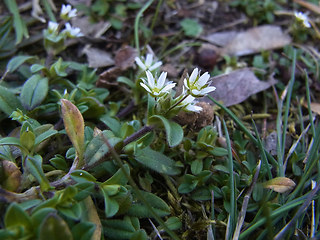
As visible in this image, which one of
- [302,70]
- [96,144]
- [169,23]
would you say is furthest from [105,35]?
[302,70]

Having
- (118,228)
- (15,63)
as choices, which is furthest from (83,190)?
(15,63)

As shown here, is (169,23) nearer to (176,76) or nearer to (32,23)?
(176,76)

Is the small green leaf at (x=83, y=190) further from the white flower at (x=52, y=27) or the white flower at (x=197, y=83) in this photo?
the white flower at (x=52, y=27)

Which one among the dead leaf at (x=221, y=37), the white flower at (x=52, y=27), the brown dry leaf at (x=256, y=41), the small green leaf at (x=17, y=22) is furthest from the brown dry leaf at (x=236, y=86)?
the small green leaf at (x=17, y=22)

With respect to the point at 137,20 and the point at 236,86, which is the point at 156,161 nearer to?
the point at 236,86

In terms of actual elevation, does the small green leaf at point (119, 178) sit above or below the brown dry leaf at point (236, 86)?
above

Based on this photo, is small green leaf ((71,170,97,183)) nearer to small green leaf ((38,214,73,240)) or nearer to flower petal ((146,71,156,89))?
small green leaf ((38,214,73,240))
